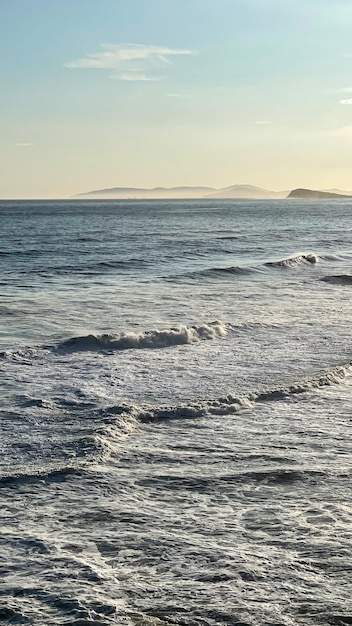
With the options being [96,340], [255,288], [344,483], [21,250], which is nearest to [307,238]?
[21,250]

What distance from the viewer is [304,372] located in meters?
10.9

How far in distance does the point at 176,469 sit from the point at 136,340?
6.82 m

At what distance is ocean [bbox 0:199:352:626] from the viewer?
455 cm

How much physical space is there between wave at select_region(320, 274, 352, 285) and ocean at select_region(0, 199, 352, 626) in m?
8.36

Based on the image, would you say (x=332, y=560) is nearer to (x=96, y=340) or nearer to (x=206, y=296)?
(x=96, y=340)

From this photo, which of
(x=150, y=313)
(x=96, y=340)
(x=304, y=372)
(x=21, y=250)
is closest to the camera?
(x=304, y=372)

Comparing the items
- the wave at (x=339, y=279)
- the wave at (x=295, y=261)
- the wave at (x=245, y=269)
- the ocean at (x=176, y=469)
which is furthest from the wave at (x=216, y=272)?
the ocean at (x=176, y=469)

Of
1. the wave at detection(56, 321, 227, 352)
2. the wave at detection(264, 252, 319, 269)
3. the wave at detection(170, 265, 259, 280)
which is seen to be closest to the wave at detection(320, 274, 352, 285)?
the wave at detection(170, 265, 259, 280)

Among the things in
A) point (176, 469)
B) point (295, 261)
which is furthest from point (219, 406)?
point (295, 261)

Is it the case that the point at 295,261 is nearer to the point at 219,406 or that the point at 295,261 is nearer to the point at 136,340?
the point at 136,340

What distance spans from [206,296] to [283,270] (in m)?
9.15

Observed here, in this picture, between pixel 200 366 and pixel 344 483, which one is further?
pixel 200 366

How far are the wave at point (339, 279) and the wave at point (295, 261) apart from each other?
4.08 meters

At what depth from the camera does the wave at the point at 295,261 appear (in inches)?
1196
